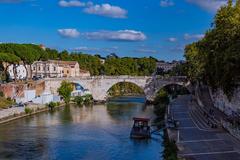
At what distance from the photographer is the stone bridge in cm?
7200

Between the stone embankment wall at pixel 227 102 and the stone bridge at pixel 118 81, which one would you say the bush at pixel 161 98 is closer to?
the stone bridge at pixel 118 81

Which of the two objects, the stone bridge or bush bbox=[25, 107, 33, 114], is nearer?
bush bbox=[25, 107, 33, 114]

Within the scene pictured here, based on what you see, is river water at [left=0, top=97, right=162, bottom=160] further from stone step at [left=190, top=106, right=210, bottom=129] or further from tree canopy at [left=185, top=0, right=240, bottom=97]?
tree canopy at [left=185, top=0, right=240, bottom=97]

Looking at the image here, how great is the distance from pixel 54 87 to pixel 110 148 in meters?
39.3

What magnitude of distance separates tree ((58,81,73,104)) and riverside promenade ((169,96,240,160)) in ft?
104

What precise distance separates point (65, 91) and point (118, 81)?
881 centimetres

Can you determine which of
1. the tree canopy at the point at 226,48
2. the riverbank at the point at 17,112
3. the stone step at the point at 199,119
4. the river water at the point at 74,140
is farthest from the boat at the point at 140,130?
the riverbank at the point at 17,112

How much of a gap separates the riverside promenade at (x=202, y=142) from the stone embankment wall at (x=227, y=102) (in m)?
2.23

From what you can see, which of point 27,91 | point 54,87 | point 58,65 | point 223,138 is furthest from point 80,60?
point 223,138

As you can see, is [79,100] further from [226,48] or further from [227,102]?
[226,48]

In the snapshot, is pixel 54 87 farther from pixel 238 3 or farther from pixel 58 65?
pixel 238 3

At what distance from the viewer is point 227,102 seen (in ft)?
129

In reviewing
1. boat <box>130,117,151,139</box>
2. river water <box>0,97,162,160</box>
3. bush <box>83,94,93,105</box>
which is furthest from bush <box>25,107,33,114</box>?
boat <box>130,117,151,139</box>

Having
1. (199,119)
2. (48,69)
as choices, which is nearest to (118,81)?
(48,69)
